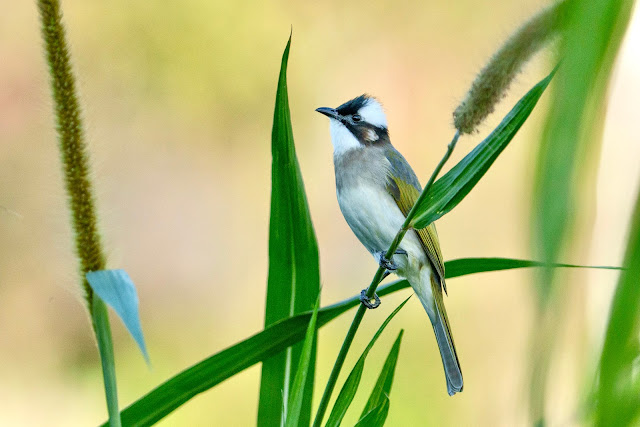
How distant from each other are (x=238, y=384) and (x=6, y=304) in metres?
1.14

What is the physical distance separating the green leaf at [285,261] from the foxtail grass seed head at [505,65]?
0.38m

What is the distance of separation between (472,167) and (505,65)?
0.25 metres

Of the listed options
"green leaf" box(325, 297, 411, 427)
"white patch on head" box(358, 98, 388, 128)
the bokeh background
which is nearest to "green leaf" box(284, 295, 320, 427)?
"green leaf" box(325, 297, 411, 427)

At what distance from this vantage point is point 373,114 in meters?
2.08

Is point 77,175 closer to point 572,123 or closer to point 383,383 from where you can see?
point 383,383

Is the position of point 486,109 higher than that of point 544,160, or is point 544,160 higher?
point 486,109

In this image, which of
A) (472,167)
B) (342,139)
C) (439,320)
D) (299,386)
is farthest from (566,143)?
(342,139)

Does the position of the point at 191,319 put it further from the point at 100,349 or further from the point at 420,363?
the point at 100,349

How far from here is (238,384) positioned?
3.63 m

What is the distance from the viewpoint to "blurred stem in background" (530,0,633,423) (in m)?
0.23

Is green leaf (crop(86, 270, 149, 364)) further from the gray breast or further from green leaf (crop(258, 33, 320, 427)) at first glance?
the gray breast

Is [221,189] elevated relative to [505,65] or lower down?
elevated

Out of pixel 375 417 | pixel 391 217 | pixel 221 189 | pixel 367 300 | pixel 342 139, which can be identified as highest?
pixel 221 189

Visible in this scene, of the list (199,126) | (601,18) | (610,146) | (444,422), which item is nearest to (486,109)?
(601,18)
